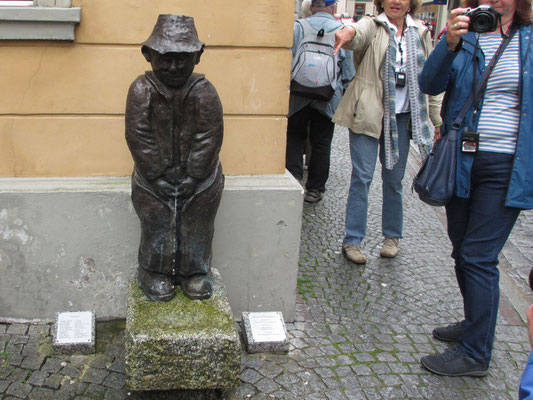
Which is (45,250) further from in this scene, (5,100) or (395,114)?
(395,114)

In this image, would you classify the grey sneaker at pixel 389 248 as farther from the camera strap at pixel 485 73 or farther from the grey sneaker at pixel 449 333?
the camera strap at pixel 485 73

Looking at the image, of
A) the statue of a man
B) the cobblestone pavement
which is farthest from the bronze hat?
the cobblestone pavement

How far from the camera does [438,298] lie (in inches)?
170

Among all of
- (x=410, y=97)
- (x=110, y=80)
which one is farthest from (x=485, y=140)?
(x=110, y=80)

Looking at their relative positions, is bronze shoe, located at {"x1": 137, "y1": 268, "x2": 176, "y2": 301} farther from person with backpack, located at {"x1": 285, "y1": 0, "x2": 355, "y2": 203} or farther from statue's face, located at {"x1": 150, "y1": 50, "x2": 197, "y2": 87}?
person with backpack, located at {"x1": 285, "y1": 0, "x2": 355, "y2": 203}

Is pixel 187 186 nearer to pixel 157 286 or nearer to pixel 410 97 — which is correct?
pixel 157 286

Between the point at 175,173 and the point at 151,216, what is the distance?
0.86 feet

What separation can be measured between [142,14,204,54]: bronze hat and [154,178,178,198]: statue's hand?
0.68m

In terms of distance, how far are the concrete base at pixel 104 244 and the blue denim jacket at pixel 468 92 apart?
3.32ft

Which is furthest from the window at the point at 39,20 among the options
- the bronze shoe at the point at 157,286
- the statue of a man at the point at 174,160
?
the bronze shoe at the point at 157,286

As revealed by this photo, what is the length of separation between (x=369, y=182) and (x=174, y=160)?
2063 millimetres

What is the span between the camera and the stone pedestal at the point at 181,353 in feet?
9.17

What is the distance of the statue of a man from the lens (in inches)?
114

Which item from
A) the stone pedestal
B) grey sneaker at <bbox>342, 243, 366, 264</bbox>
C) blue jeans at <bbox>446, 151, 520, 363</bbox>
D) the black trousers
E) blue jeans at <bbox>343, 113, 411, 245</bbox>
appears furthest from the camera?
the black trousers
